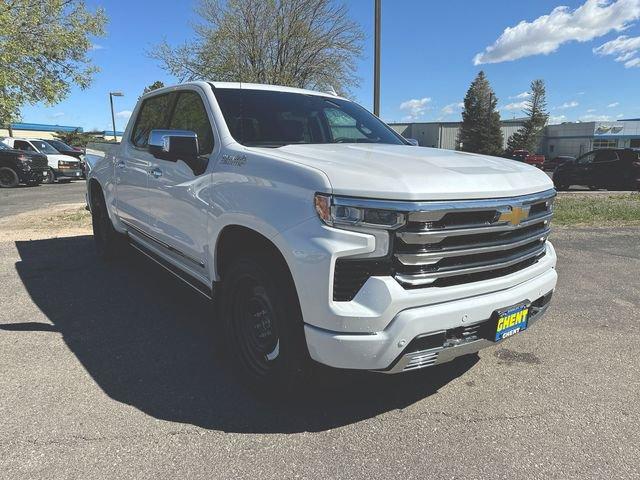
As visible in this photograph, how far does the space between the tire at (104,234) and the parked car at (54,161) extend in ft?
51.4

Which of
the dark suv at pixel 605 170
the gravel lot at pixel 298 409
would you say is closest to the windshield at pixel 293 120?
the gravel lot at pixel 298 409

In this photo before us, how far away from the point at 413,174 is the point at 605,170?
1888cm

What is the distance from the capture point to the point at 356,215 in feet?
7.88

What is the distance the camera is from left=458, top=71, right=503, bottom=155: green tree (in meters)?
71.4

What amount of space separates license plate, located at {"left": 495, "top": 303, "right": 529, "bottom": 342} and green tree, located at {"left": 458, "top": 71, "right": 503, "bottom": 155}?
67.4 metres

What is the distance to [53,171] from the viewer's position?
20.7 metres

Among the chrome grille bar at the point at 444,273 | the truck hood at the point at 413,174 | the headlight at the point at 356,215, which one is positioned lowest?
the chrome grille bar at the point at 444,273

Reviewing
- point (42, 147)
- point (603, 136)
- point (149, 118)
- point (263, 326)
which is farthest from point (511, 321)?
point (603, 136)

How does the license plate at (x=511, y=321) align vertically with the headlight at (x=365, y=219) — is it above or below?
below

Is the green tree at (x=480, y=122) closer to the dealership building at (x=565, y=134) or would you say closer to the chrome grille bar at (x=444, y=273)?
the dealership building at (x=565, y=134)

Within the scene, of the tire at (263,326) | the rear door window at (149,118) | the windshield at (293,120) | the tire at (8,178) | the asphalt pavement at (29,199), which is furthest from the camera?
the tire at (8,178)

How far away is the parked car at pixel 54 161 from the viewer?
20750mm

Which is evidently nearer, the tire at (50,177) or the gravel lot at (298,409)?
the gravel lot at (298,409)

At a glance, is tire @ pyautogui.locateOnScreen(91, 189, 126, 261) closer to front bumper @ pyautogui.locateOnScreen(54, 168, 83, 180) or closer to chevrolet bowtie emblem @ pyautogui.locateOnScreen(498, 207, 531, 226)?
chevrolet bowtie emblem @ pyautogui.locateOnScreen(498, 207, 531, 226)
